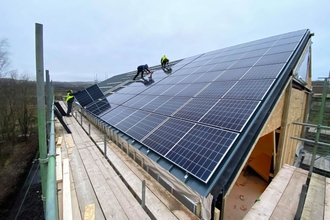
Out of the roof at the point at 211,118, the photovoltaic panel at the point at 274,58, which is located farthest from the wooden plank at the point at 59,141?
the photovoltaic panel at the point at 274,58

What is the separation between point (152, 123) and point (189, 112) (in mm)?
1545

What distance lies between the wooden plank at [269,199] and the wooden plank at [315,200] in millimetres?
541

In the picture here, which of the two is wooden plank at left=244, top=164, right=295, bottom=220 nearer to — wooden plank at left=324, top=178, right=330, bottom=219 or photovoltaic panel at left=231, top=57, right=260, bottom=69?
wooden plank at left=324, top=178, right=330, bottom=219

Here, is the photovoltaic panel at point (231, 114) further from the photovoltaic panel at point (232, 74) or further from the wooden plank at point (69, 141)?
the wooden plank at point (69, 141)

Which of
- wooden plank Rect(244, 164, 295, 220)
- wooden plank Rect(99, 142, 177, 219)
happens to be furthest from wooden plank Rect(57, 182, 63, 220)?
wooden plank Rect(244, 164, 295, 220)

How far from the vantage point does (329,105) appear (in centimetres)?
1316

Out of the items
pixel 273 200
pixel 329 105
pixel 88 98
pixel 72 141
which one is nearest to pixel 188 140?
pixel 273 200

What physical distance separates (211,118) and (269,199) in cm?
265

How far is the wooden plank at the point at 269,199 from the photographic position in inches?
149

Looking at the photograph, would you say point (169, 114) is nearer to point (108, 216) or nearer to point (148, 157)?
point (148, 157)

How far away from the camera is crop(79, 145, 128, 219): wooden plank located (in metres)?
3.77

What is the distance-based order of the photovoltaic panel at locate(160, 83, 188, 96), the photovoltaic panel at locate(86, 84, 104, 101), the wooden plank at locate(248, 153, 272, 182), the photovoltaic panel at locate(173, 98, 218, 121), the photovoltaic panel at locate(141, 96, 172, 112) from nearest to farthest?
the photovoltaic panel at locate(173, 98, 218, 121) → the photovoltaic panel at locate(141, 96, 172, 112) → the photovoltaic panel at locate(160, 83, 188, 96) → the wooden plank at locate(248, 153, 272, 182) → the photovoltaic panel at locate(86, 84, 104, 101)

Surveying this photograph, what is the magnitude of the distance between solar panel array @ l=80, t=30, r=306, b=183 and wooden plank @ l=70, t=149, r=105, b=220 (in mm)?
2011

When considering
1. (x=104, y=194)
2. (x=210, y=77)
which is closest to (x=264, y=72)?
(x=210, y=77)
